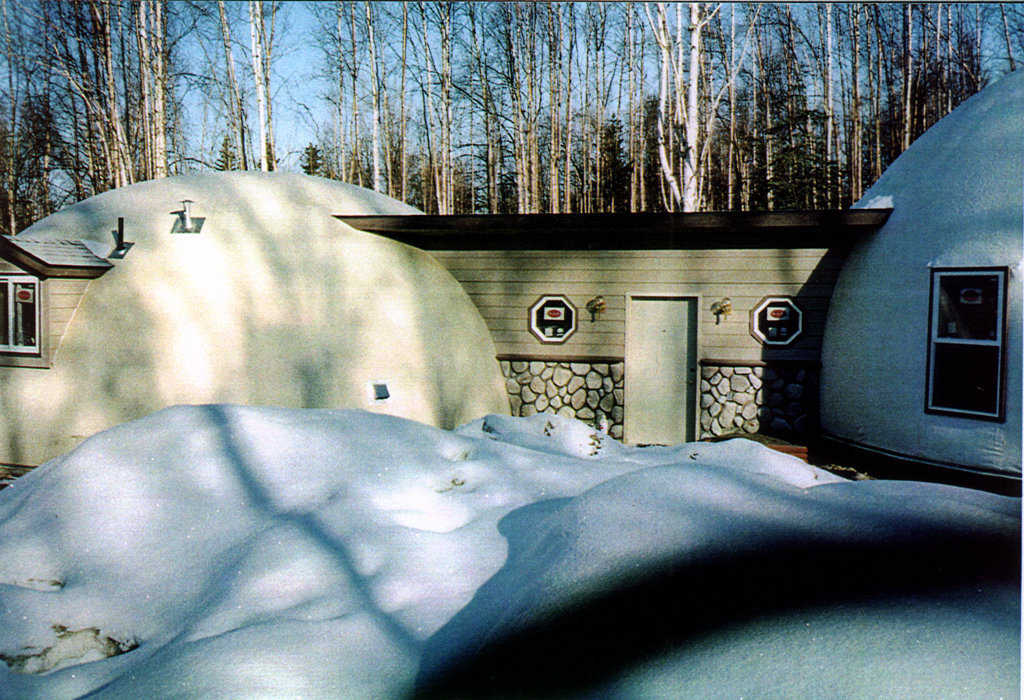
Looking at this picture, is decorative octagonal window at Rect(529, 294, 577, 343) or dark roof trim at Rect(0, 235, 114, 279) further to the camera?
decorative octagonal window at Rect(529, 294, 577, 343)

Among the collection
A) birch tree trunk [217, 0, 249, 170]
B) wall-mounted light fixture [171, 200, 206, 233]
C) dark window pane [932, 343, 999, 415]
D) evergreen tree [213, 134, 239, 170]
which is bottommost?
dark window pane [932, 343, 999, 415]

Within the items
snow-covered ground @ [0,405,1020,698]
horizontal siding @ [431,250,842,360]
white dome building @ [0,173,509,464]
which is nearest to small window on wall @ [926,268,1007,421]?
horizontal siding @ [431,250,842,360]

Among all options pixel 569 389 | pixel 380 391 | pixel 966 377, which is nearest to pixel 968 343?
pixel 966 377

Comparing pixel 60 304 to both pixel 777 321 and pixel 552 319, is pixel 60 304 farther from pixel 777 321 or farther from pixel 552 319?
pixel 777 321

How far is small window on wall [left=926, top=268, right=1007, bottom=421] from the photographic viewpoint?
422 cm

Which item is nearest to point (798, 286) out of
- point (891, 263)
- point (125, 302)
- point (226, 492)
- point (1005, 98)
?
point (891, 263)

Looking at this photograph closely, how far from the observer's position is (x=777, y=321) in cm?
599

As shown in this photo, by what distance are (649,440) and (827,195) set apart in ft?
22.9

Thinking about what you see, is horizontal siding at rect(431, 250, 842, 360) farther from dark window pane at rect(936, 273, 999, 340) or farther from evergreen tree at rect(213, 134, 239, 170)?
evergreen tree at rect(213, 134, 239, 170)

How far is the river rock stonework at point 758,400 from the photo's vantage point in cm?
591

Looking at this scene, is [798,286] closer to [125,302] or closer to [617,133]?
[617,133]

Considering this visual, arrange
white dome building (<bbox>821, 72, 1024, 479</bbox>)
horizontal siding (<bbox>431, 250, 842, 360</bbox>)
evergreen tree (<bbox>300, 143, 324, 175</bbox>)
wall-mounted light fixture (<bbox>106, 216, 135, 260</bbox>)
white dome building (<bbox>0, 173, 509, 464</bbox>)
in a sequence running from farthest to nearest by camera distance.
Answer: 1. evergreen tree (<bbox>300, 143, 324, 175</bbox>)
2. horizontal siding (<bbox>431, 250, 842, 360</bbox>)
3. wall-mounted light fixture (<bbox>106, 216, 135, 260</bbox>)
4. white dome building (<bbox>821, 72, 1024, 479</bbox>)
5. white dome building (<bbox>0, 173, 509, 464</bbox>)

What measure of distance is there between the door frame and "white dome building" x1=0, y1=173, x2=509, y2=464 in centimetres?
141

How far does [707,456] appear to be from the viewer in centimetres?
349
